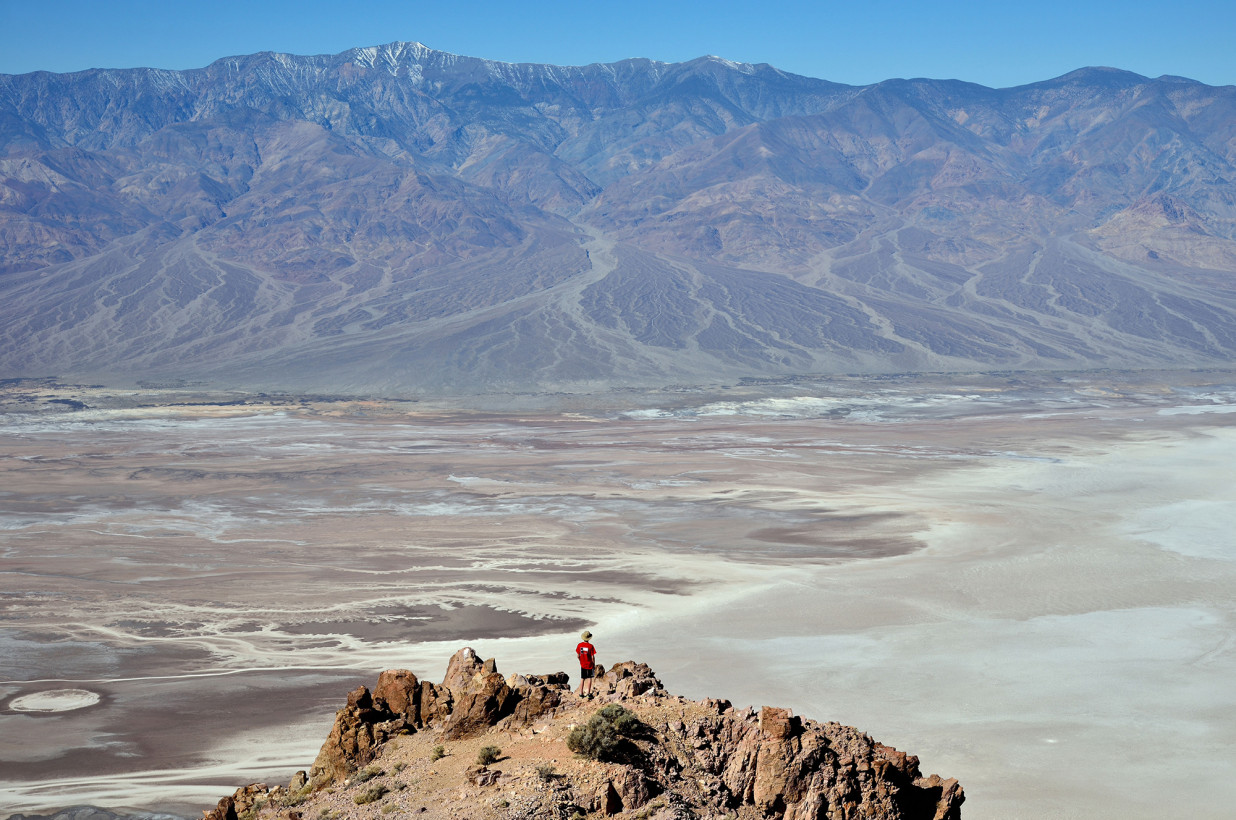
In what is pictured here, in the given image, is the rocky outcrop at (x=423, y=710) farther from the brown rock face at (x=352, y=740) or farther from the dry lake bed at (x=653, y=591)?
the dry lake bed at (x=653, y=591)

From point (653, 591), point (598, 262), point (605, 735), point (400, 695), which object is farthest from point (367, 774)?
point (598, 262)

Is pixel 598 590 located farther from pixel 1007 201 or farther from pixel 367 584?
pixel 1007 201

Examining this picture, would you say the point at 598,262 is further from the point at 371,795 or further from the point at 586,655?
the point at 371,795

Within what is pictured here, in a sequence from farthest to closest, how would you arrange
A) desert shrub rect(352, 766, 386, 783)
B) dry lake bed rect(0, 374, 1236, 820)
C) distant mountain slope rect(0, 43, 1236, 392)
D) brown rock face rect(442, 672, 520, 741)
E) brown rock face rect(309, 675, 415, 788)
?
1. distant mountain slope rect(0, 43, 1236, 392)
2. dry lake bed rect(0, 374, 1236, 820)
3. brown rock face rect(309, 675, 415, 788)
4. brown rock face rect(442, 672, 520, 741)
5. desert shrub rect(352, 766, 386, 783)

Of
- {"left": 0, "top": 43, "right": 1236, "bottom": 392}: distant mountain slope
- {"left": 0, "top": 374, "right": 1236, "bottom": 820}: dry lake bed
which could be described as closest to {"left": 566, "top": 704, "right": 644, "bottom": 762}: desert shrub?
{"left": 0, "top": 374, "right": 1236, "bottom": 820}: dry lake bed

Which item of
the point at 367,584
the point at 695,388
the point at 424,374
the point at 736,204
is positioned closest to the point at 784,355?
the point at 695,388

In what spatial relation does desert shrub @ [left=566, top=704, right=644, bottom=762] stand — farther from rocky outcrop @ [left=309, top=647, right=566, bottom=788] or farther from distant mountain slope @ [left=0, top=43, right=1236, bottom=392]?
distant mountain slope @ [left=0, top=43, right=1236, bottom=392]
